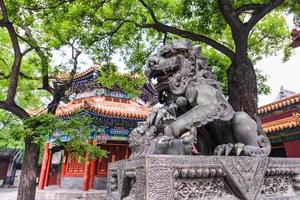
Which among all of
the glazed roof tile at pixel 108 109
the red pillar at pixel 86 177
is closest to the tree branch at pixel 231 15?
the glazed roof tile at pixel 108 109

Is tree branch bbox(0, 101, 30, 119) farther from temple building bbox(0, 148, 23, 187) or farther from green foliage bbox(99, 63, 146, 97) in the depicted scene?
temple building bbox(0, 148, 23, 187)

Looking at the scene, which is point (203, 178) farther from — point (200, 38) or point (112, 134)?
point (112, 134)

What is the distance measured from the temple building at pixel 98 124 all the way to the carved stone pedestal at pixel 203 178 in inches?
399

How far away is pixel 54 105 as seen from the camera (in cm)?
893

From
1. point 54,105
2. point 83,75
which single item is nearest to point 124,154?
point 83,75

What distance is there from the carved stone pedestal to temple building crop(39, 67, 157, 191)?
10144 millimetres

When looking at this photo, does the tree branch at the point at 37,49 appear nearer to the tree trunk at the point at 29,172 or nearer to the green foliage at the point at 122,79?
the green foliage at the point at 122,79

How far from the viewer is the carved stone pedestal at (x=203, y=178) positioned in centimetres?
167

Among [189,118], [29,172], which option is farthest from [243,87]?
[29,172]

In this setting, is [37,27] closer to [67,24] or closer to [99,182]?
[67,24]

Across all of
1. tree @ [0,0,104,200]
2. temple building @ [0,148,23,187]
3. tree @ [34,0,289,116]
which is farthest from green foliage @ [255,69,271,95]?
temple building @ [0,148,23,187]

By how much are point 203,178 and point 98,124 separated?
12.6 meters

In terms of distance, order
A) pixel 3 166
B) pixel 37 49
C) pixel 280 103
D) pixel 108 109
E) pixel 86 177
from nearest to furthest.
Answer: pixel 37 49, pixel 280 103, pixel 86 177, pixel 108 109, pixel 3 166

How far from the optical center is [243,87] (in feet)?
20.1
